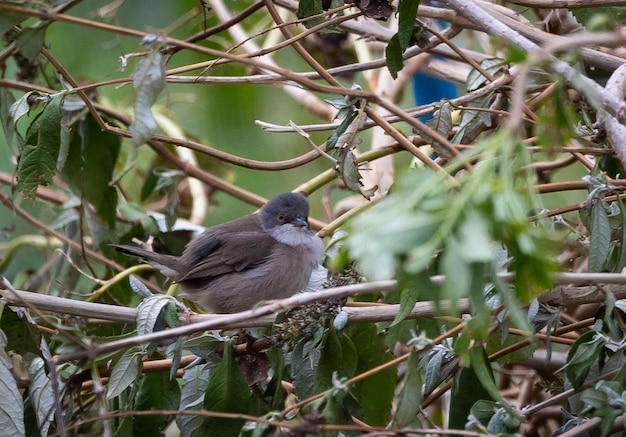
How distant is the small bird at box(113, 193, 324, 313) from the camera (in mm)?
3625

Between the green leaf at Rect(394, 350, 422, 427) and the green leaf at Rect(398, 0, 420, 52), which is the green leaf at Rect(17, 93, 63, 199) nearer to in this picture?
the green leaf at Rect(398, 0, 420, 52)

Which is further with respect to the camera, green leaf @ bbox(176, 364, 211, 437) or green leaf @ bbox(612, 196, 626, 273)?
green leaf @ bbox(176, 364, 211, 437)

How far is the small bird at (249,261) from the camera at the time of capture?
11.9ft

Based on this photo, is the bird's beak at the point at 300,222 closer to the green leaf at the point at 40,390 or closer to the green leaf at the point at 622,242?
the green leaf at the point at 40,390

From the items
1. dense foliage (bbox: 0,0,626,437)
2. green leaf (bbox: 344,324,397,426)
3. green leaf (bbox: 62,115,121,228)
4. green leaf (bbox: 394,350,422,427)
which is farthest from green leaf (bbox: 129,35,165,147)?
green leaf (bbox: 62,115,121,228)

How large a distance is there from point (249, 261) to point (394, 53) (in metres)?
1.53

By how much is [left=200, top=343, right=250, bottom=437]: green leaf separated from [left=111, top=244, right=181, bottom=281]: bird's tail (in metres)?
1.12

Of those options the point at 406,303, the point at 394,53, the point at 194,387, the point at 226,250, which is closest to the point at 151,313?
the point at 194,387

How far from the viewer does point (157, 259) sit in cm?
348

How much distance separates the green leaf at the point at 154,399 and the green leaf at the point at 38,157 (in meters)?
0.76

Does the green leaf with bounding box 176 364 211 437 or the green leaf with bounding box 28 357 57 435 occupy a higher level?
the green leaf with bounding box 28 357 57 435

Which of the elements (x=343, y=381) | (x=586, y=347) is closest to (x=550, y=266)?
(x=343, y=381)

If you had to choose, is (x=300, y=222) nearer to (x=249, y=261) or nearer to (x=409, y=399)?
(x=249, y=261)

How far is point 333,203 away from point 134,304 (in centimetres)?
275
